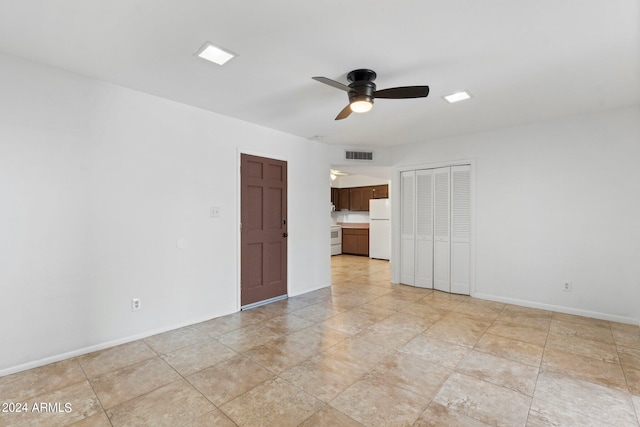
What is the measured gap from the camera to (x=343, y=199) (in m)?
9.73

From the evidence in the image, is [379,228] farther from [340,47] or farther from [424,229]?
[340,47]

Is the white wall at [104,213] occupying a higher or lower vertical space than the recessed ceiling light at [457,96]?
lower

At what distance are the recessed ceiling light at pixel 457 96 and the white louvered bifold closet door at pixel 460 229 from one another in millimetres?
1796

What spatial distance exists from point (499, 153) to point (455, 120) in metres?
1.02

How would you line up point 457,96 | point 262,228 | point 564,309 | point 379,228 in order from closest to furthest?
point 457,96, point 564,309, point 262,228, point 379,228

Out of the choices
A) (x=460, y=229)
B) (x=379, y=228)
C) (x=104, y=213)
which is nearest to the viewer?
(x=104, y=213)

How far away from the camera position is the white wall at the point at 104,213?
2.56 metres

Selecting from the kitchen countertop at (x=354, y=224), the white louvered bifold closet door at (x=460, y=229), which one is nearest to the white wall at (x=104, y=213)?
the white louvered bifold closet door at (x=460, y=229)

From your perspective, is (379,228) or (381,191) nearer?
(379,228)

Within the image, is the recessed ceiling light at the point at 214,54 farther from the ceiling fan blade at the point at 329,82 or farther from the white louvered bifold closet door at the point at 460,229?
the white louvered bifold closet door at the point at 460,229

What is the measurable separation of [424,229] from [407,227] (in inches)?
12.8

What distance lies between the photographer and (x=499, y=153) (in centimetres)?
459

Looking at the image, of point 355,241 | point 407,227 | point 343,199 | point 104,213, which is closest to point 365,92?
point 104,213

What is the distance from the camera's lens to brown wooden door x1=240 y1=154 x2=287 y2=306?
4277mm
